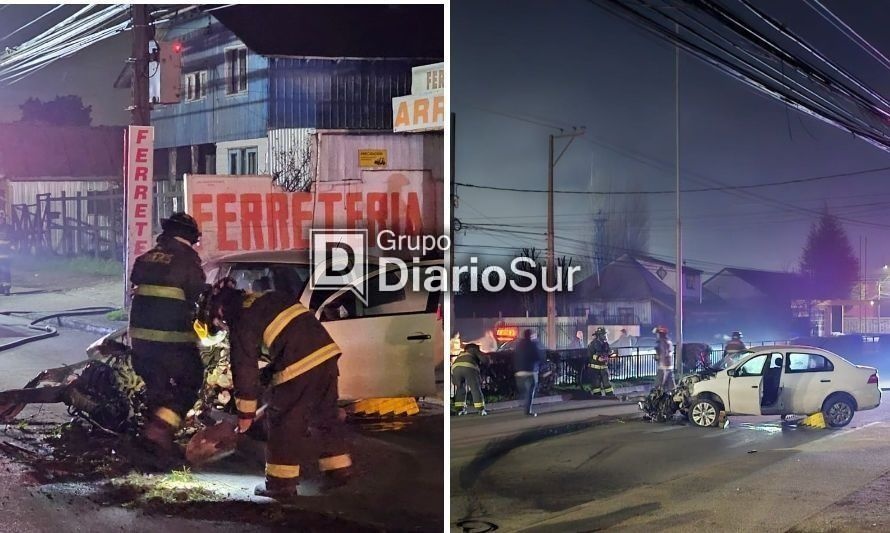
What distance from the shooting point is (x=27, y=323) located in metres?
3.57

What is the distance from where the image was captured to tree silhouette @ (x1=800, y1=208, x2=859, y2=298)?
401 centimetres

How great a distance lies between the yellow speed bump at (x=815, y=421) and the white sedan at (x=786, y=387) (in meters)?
0.02

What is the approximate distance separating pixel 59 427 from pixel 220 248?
119cm

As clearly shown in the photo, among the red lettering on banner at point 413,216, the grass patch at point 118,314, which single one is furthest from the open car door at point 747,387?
the grass patch at point 118,314

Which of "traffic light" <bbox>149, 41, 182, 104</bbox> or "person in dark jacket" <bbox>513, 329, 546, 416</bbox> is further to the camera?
"person in dark jacket" <bbox>513, 329, 546, 416</bbox>

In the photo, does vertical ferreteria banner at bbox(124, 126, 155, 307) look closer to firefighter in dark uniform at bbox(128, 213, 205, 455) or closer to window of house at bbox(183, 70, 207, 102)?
firefighter in dark uniform at bbox(128, 213, 205, 455)

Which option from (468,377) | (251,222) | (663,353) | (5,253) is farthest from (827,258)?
(5,253)

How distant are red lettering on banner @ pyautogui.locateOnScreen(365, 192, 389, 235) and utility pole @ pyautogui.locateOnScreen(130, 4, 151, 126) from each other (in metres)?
1.18

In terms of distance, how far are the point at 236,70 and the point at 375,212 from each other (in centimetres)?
99

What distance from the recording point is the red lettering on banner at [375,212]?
11.8ft

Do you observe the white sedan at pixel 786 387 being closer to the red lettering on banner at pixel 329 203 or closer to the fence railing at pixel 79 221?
the red lettering on banner at pixel 329 203

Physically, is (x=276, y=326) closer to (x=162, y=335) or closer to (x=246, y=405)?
(x=246, y=405)

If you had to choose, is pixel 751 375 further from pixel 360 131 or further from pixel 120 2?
pixel 120 2

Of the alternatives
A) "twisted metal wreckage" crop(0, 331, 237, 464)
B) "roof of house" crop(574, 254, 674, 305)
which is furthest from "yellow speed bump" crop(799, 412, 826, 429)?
"twisted metal wreckage" crop(0, 331, 237, 464)
